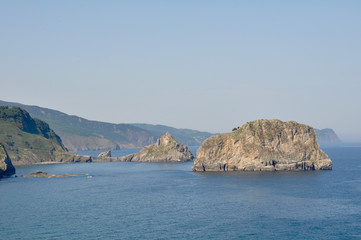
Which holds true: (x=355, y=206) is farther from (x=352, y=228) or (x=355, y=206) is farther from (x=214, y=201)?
(x=214, y=201)

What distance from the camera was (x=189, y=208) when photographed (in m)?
122

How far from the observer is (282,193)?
142 meters

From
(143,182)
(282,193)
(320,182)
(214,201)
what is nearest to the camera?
(214,201)

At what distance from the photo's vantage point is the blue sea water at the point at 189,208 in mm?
96875

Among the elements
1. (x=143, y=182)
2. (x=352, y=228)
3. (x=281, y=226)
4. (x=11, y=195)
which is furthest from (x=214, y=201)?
(x=11, y=195)

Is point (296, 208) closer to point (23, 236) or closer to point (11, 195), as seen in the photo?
point (23, 236)

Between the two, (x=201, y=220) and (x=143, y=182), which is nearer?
(x=201, y=220)

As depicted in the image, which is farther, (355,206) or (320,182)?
(320,182)

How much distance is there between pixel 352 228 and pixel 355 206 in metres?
24.7

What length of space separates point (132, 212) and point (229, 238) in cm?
3474

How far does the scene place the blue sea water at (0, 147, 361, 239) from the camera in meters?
96.9

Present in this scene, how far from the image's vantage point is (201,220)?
10788 cm

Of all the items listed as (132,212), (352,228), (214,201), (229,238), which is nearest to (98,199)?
(132,212)

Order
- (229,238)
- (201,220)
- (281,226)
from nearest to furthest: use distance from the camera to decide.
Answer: (229,238)
(281,226)
(201,220)
